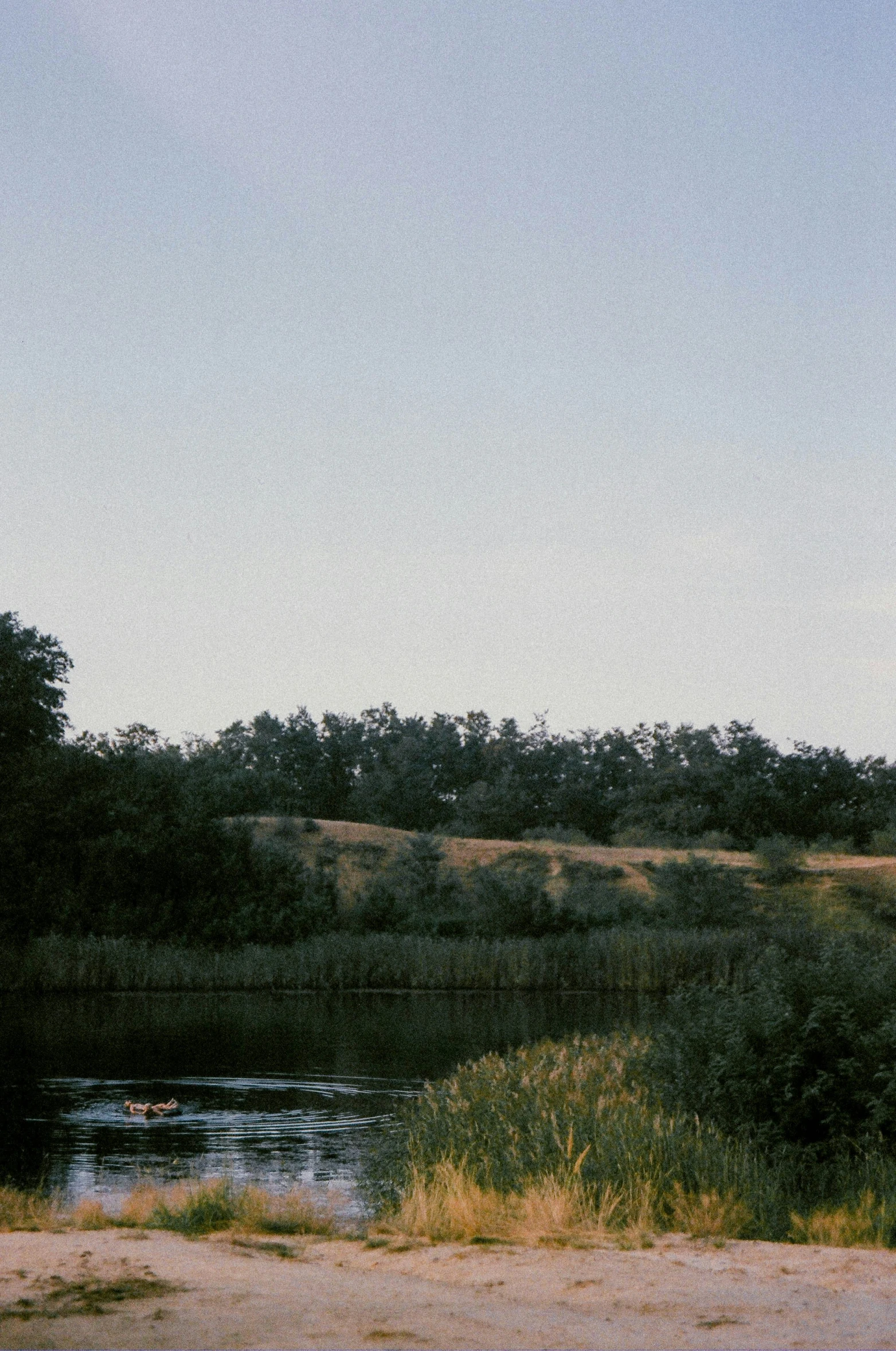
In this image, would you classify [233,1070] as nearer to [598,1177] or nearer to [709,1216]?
[598,1177]

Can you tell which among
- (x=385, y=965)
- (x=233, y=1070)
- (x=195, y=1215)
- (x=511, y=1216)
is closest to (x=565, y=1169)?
(x=511, y=1216)

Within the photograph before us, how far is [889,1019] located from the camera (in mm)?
14344

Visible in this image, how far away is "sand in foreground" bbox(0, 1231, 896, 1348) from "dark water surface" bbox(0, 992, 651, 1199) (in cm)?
648

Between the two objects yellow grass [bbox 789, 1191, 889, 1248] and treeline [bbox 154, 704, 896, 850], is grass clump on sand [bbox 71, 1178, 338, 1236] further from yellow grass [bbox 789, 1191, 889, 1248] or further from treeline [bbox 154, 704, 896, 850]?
treeline [bbox 154, 704, 896, 850]

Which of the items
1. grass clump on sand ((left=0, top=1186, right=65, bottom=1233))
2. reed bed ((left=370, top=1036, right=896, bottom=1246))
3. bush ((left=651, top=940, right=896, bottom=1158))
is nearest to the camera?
reed bed ((left=370, top=1036, right=896, bottom=1246))

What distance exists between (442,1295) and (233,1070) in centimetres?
1908

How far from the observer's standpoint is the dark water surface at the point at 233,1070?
59.7 ft

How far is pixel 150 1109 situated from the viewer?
21.5 meters

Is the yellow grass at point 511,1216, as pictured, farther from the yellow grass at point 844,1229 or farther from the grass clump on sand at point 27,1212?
the grass clump on sand at point 27,1212

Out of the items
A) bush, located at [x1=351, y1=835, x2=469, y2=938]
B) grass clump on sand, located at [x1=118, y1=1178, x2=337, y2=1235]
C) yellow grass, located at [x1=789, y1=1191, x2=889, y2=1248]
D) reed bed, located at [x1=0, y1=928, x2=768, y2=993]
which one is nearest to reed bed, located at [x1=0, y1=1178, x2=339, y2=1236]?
grass clump on sand, located at [x1=118, y1=1178, x2=337, y2=1235]

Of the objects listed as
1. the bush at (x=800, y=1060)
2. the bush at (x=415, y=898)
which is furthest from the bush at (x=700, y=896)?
the bush at (x=800, y=1060)

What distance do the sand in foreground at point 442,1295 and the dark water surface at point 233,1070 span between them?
21.2ft

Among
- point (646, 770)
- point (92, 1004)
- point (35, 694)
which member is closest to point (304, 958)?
point (92, 1004)

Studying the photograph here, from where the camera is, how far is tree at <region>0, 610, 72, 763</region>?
1847 inches
